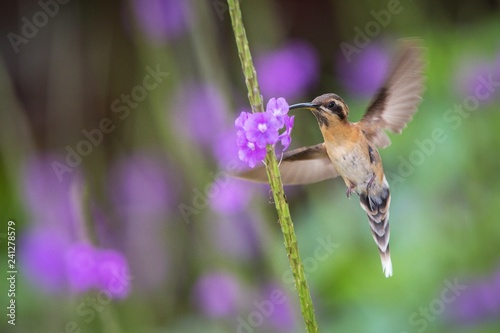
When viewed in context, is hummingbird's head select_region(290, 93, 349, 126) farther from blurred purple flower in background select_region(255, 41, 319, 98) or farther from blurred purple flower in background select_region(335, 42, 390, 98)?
blurred purple flower in background select_region(335, 42, 390, 98)

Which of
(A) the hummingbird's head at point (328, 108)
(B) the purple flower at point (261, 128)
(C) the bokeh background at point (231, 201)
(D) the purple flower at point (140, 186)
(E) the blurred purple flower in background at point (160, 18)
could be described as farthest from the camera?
(D) the purple flower at point (140, 186)

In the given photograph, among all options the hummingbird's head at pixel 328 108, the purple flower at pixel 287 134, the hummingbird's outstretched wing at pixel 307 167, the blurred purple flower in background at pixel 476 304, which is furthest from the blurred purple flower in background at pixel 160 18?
the purple flower at pixel 287 134

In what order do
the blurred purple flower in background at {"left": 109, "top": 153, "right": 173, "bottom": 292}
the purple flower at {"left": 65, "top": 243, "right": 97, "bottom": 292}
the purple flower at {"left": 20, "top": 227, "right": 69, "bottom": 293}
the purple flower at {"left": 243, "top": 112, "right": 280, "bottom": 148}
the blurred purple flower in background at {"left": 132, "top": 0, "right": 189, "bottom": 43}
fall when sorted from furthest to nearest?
the blurred purple flower in background at {"left": 109, "top": 153, "right": 173, "bottom": 292}
the blurred purple flower in background at {"left": 132, "top": 0, "right": 189, "bottom": 43}
the purple flower at {"left": 20, "top": 227, "right": 69, "bottom": 293}
the purple flower at {"left": 65, "top": 243, "right": 97, "bottom": 292}
the purple flower at {"left": 243, "top": 112, "right": 280, "bottom": 148}

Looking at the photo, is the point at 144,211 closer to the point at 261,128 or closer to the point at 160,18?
the point at 160,18

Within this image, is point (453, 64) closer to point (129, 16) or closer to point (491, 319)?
point (491, 319)

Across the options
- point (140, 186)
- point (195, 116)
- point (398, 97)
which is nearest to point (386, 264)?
point (398, 97)

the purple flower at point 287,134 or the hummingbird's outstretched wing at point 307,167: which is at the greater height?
the purple flower at point 287,134

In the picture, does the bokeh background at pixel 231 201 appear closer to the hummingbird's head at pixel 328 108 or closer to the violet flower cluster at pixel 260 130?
the hummingbird's head at pixel 328 108

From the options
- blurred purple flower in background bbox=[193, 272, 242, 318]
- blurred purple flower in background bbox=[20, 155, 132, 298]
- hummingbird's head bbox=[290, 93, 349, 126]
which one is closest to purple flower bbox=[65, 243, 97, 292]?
blurred purple flower in background bbox=[20, 155, 132, 298]
